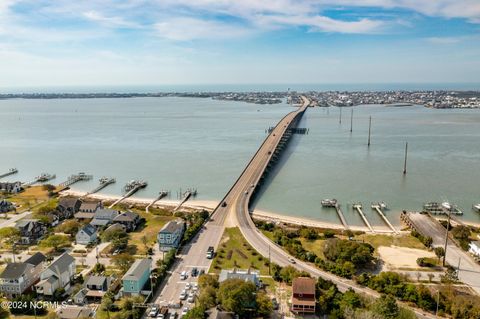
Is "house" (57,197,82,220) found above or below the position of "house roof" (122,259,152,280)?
below

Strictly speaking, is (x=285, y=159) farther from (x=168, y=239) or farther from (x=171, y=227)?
(x=168, y=239)

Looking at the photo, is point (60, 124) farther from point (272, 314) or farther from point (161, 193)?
point (272, 314)

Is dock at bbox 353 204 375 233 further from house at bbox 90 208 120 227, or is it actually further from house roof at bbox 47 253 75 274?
house roof at bbox 47 253 75 274

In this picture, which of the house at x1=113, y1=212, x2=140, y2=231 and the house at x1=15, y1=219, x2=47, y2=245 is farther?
the house at x1=113, y1=212, x2=140, y2=231

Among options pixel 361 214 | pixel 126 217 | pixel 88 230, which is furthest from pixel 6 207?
pixel 361 214

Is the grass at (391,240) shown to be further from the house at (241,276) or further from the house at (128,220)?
the house at (128,220)

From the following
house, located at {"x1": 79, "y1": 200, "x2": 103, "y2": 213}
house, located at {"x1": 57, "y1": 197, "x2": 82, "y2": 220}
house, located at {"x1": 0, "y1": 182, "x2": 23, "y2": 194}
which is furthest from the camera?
house, located at {"x1": 0, "y1": 182, "x2": 23, "y2": 194}

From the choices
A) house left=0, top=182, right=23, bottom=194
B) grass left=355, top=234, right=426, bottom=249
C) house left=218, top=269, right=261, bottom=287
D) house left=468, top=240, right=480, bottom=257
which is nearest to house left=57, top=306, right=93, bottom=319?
house left=218, top=269, right=261, bottom=287

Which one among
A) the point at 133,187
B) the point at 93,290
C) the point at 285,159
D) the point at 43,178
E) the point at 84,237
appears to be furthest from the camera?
the point at 285,159
